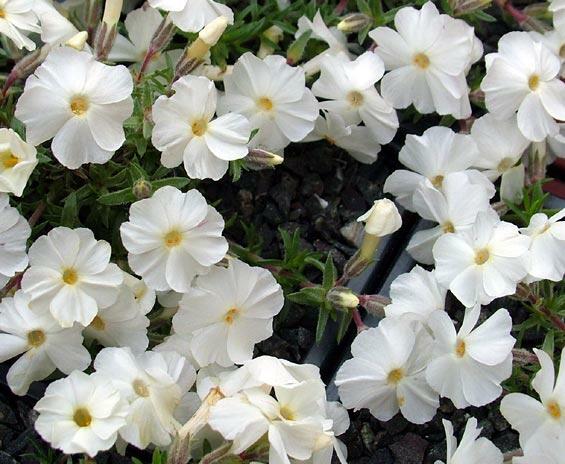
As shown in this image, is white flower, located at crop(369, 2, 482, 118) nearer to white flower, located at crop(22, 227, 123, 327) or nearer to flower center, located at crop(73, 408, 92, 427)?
white flower, located at crop(22, 227, 123, 327)

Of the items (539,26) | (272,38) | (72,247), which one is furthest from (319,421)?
(539,26)

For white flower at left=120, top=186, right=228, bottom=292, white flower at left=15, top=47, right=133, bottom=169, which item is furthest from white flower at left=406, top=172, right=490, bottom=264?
white flower at left=15, top=47, right=133, bottom=169

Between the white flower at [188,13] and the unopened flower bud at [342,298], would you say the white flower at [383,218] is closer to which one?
the unopened flower bud at [342,298]

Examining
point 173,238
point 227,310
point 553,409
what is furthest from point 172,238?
point 553,409

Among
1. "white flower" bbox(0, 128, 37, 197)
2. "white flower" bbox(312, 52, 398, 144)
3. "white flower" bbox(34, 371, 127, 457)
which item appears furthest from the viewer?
"white flower" bbox(312, 52, 398, 144)

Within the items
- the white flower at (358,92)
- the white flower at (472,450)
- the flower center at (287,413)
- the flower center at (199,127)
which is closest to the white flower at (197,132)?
the flower center at (199,127)

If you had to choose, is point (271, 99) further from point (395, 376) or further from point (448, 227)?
point (395, 376)

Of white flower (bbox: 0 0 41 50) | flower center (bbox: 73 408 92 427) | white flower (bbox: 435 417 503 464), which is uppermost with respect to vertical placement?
white flower (bbox: 0 0 41 50)
